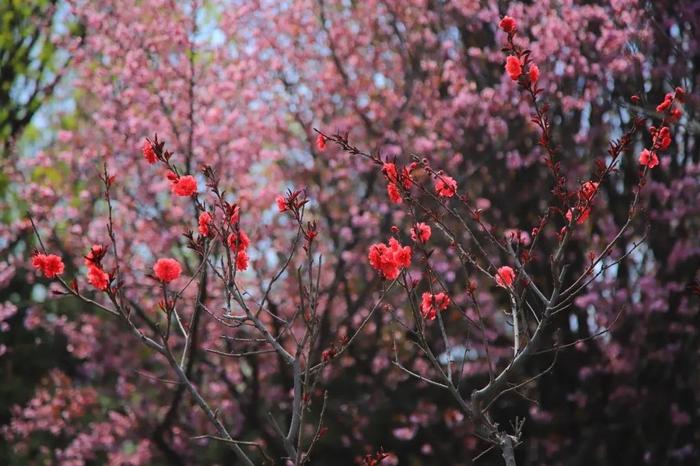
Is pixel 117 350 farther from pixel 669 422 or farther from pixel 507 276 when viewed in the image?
pixel 507 276

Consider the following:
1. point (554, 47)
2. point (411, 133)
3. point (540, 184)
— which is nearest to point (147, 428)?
point (411, 133)

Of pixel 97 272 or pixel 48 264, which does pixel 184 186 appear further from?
pixel 48 264

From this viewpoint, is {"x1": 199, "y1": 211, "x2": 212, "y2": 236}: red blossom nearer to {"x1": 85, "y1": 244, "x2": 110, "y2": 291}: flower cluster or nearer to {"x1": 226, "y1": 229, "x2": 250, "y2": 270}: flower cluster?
{"x1": 226, "y1": 229, "x2": 250, "y2": 270}: flower cluster

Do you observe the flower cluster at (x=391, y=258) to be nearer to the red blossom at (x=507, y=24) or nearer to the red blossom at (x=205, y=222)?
the red blossom at (x=205, y=222)

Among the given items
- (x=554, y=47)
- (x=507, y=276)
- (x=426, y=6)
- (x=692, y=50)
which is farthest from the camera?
(x=426, y=6)

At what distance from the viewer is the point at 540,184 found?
10.3m

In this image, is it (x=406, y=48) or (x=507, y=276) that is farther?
(x=406, y=48)

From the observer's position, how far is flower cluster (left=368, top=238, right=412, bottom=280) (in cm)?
436

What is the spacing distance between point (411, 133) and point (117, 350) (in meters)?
5.19

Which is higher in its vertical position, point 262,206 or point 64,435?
point 262,206

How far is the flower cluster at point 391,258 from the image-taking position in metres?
4.36

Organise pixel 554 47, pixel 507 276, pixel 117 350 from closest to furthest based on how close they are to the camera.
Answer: pixel 507 276
pixel 554 47
pixel 117 350

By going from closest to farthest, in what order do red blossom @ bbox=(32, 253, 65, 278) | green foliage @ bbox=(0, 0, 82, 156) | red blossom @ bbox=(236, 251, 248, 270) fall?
1. red blossom @ bbox=(32, 253, 65, 278)
2. red blossom @ bbox=(236, 251, 248, 270)
3. green foliage @ bbox=(0, 0, 82, 156)

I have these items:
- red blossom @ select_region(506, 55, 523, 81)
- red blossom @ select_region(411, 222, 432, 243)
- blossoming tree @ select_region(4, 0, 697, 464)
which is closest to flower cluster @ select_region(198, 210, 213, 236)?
red blossom @ select_region(411, 222, 432, 243)
